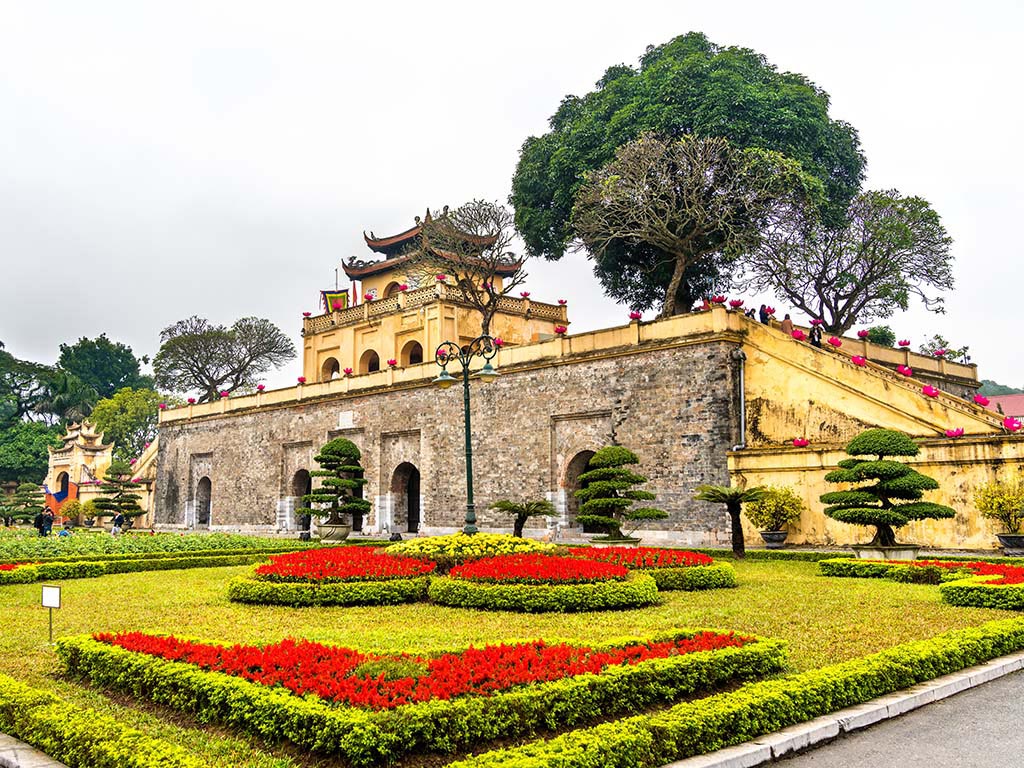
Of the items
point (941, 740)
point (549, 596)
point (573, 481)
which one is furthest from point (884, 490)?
point (573, 481)

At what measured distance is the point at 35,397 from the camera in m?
65.8

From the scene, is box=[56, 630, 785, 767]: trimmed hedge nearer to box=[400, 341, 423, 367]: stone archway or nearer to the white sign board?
the white sign board

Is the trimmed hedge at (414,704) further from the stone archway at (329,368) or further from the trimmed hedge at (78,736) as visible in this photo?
the stone archway at (329,368)

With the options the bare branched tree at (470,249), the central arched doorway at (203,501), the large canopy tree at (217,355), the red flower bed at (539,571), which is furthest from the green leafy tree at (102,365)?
the red flower bed at (539,571)

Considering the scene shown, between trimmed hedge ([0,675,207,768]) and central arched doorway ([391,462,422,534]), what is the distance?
2436cm

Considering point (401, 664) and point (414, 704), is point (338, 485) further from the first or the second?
point (414, 704)

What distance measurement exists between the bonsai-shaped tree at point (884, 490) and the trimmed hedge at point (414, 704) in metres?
8.98

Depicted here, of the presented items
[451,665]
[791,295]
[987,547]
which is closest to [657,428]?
[987,547]

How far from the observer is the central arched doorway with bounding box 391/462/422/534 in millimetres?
30188

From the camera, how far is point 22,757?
4.85m

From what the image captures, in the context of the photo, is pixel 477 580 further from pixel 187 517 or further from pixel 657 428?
pixel 187 517

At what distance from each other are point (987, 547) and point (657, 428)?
800 centimetres

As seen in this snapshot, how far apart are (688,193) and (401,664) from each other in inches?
868

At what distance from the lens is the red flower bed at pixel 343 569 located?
1166 cm
